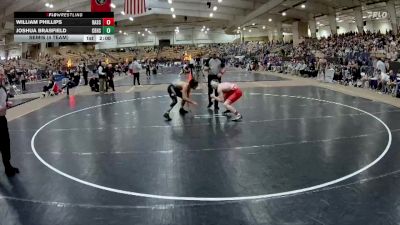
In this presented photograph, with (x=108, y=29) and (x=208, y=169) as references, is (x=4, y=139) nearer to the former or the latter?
(x=208, y=169)

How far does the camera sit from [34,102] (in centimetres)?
1841

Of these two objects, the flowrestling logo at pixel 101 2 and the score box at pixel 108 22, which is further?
the flowrestling logo at pixel 101 2

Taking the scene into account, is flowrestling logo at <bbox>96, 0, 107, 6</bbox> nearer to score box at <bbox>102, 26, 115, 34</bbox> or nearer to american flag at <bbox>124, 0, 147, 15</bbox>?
score box at <bbox>102, 26, 115, 34</bbox>

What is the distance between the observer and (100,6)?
19047 millimetres

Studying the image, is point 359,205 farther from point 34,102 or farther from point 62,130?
point 34,102

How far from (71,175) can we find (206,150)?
2.65m

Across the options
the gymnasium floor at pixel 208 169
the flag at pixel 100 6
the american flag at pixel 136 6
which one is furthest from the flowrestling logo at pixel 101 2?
the gymnasium floor at pixel 208 169
